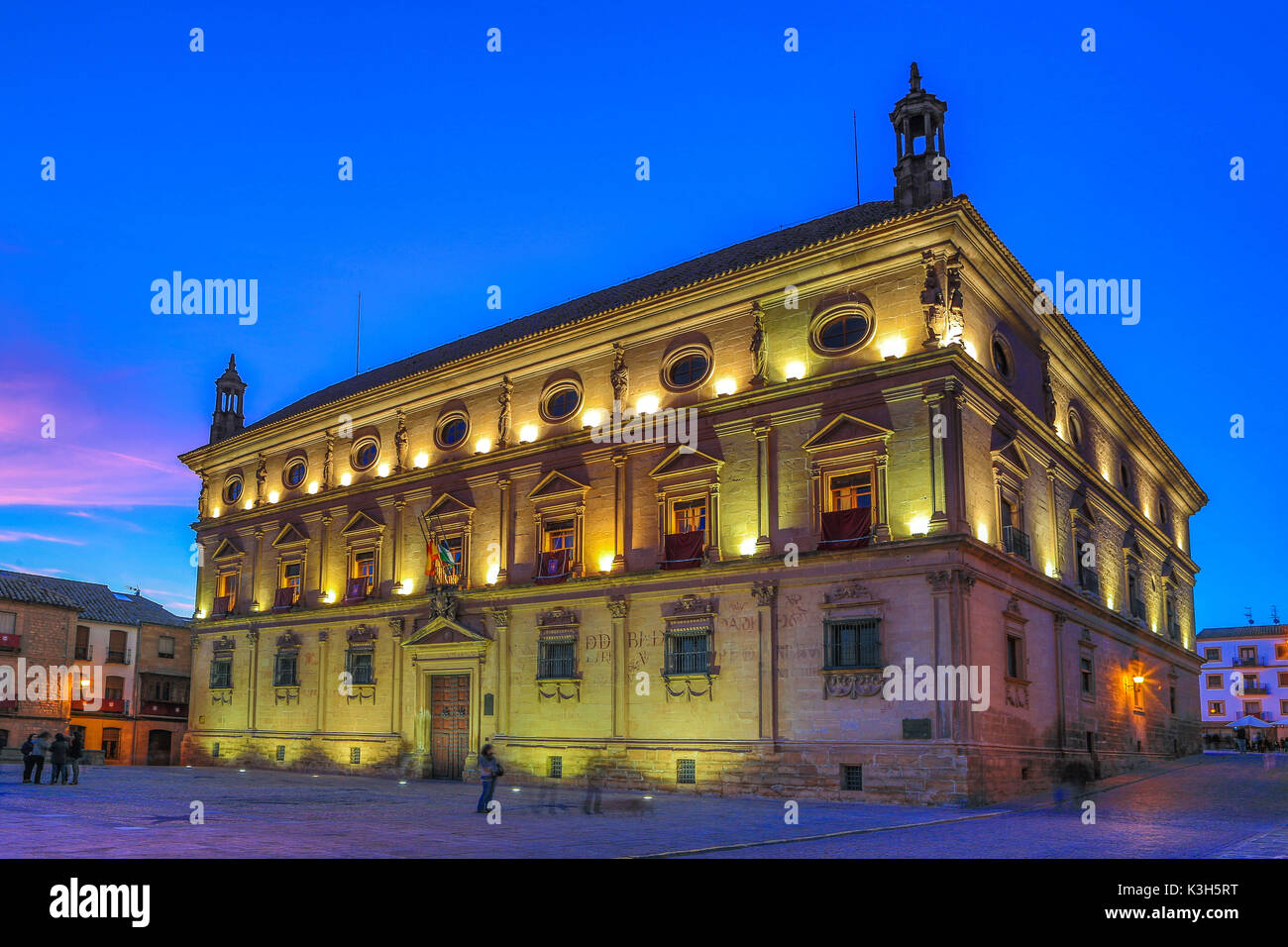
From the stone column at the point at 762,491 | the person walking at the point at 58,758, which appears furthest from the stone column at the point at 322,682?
the stone column at the point at 762,491

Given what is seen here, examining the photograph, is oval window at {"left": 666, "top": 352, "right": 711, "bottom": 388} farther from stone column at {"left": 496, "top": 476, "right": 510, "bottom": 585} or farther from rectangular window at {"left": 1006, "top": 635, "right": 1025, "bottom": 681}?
rectangular window at {"left": 1006, "top": 635, "right": 1025, "bottom": 681}

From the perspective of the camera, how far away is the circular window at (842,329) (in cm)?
3033

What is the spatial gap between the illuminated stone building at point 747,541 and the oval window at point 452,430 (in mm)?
224

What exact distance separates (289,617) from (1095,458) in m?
33.9

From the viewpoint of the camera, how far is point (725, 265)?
36656 millimetres

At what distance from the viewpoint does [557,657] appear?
116 ft

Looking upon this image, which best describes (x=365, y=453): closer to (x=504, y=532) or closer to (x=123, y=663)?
(x=504, y=532)

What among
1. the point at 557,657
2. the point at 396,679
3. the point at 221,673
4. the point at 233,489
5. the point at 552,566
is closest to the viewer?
the point at 557,657

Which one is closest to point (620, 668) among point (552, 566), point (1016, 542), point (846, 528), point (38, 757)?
point (552, 566)

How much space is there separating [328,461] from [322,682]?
9406mm

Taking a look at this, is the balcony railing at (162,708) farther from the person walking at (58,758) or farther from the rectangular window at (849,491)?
the rectangular window at (849,491)

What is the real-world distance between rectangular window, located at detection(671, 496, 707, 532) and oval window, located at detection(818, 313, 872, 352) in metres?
6.09
